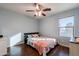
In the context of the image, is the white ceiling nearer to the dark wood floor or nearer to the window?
the window

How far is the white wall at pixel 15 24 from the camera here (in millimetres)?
1343

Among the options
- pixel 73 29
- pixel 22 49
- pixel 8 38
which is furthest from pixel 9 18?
pixel 73 29

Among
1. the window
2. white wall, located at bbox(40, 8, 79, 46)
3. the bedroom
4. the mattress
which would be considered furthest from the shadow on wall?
the window

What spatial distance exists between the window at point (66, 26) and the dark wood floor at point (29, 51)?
18cm

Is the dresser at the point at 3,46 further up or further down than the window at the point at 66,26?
further down

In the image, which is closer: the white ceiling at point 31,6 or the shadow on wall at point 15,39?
the white ceiling at point 31,6

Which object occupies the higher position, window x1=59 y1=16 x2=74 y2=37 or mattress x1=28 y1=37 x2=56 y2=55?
window x1=59 y1=16 x2=74 y2=37

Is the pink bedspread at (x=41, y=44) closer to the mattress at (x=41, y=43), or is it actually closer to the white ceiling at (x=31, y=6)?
the mattress at (x=41, y=43)

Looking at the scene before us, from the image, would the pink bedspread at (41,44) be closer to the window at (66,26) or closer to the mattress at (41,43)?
the mattress at (41,43)

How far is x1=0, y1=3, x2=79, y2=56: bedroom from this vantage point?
1.25 m

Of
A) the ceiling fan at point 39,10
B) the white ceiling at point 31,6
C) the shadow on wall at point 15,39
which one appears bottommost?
the shadow on wall at point 15,39

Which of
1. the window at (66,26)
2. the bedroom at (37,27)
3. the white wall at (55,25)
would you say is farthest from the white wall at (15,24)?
the window at (66,26)

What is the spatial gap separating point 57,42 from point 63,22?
27 centimetres

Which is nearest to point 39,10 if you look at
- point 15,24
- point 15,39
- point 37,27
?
point 37,27
